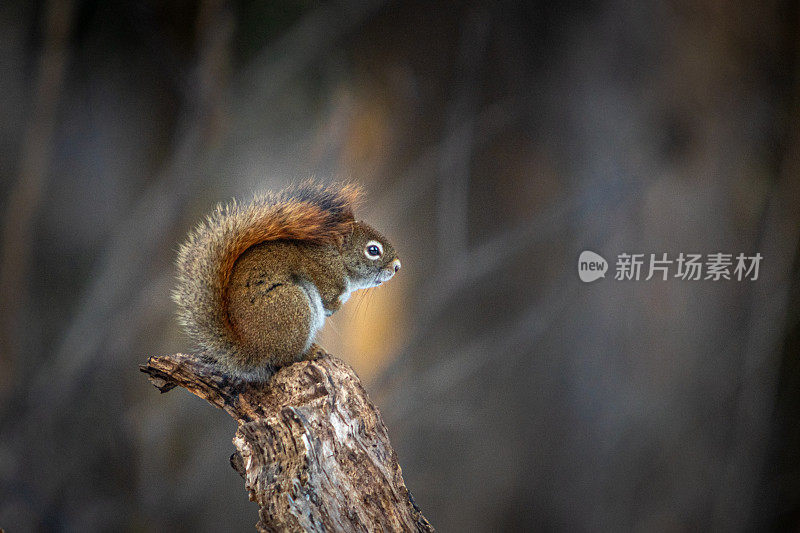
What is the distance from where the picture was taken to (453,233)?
2.04m

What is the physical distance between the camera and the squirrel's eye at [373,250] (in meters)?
1.52

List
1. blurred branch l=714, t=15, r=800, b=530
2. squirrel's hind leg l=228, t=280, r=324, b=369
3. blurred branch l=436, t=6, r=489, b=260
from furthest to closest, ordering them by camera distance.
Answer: blurred branch l=714, t=15, r=800, b=530, blurred branch l=436, t=6, r=489, b=260, squirrel's hind leg l=228, t=280, r=324, b=369

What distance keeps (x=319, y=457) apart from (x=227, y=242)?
593 mm

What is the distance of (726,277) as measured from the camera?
6.89 ft

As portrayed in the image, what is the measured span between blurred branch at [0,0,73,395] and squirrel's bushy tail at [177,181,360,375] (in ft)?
2.07

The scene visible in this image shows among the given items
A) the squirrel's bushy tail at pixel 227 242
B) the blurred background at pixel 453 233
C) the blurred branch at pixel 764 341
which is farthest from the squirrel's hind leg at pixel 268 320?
the blurred branch at pixel 764 341

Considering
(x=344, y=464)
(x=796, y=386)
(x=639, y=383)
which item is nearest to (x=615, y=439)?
(x=639, y=383)

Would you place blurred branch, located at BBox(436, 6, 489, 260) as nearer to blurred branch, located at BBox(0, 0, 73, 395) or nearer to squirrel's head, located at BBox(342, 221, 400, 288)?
squirrel's head, located at BBox(342, 221, 400, 288)

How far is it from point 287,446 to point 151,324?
91 centimetres

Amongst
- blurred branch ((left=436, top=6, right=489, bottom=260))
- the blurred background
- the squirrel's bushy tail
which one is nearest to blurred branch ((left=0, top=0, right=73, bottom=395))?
the blurred background

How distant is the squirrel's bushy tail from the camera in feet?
4.54

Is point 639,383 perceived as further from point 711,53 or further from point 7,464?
point 7,464

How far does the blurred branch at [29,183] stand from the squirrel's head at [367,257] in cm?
103

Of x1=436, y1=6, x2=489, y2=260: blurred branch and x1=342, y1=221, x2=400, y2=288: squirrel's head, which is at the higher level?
x1=436, y1=6, x2=489, y2=260: blurred branch
